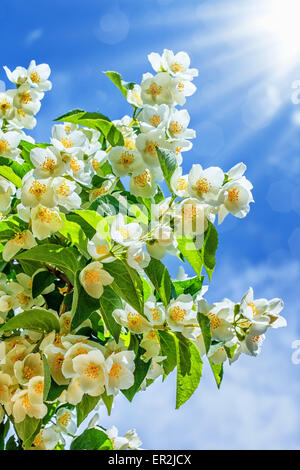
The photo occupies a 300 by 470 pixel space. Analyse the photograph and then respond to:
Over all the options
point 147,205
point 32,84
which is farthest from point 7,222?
point 32,84

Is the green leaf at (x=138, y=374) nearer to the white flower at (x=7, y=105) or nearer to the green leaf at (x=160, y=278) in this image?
the green leaf at (x=160, y=278)

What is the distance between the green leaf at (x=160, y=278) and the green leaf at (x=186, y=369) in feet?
0.46

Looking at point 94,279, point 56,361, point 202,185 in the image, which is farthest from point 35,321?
point 202,185

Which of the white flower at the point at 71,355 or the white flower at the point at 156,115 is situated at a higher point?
the white flower at the point at 156,115

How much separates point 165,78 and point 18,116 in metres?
Result: 0.66

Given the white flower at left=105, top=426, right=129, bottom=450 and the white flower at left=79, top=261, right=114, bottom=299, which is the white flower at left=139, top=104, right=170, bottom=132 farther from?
the white flower at left=105, top=426, right=129, bottom=450

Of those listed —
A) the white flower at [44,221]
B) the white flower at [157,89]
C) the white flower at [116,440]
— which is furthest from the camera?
the white flower at [116,440]

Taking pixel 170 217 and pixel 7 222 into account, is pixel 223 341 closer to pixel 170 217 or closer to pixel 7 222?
pixel 170 217

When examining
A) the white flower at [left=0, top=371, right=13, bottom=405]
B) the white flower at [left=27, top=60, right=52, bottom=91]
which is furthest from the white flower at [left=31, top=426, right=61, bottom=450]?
the white flower at [left=27, top=60, right=52, bottom=91]

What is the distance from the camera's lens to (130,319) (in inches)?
52.1

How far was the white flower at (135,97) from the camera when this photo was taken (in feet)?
5.41

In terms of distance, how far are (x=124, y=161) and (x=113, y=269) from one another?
0.39 metres

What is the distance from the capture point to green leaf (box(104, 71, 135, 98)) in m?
1.66

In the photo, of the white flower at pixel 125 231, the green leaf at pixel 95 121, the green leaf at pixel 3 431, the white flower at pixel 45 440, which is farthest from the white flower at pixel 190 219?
the white flower at pixel 45 440
